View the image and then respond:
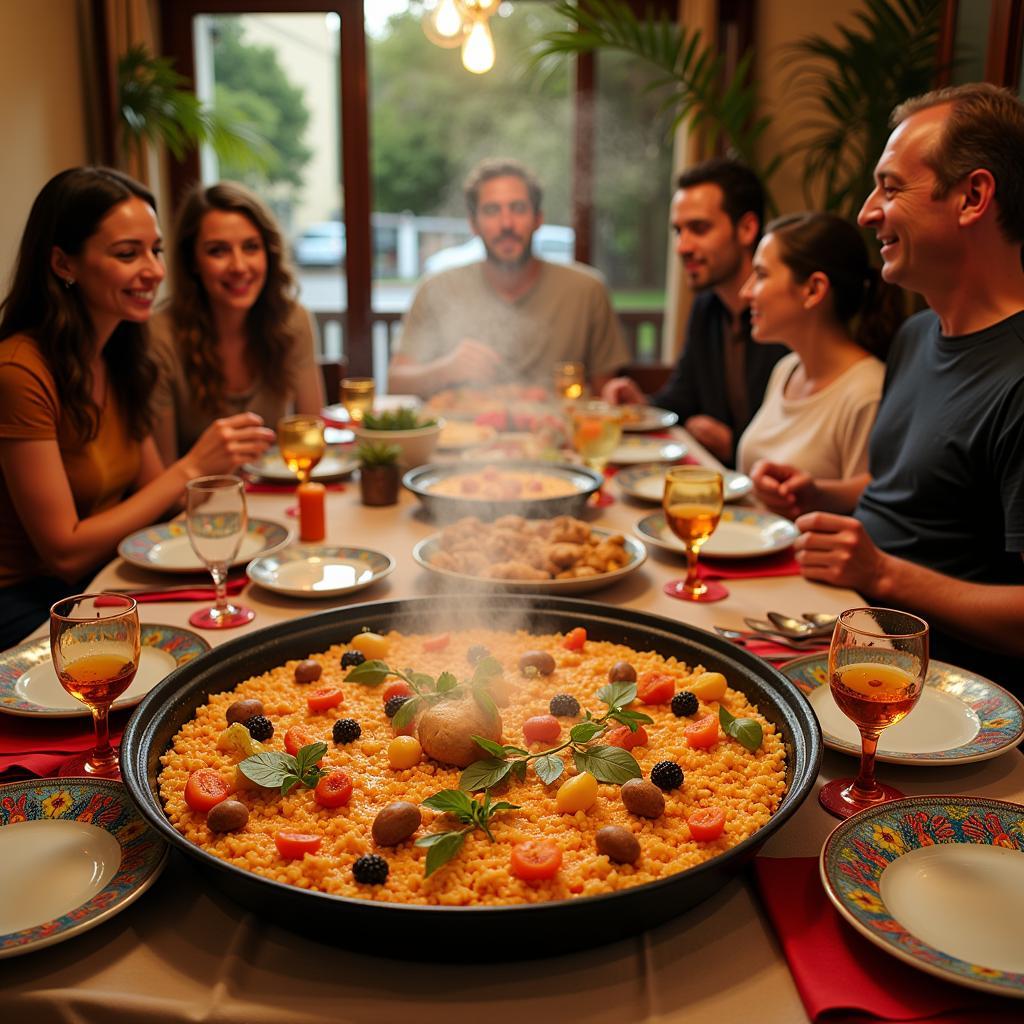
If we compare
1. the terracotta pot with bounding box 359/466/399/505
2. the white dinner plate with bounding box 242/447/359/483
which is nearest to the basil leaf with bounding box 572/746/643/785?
the terracotta pot with bounding box 359/466/399/505

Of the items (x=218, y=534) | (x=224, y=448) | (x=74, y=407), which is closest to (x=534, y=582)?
(x=218, y=534)

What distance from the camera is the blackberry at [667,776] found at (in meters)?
1.09

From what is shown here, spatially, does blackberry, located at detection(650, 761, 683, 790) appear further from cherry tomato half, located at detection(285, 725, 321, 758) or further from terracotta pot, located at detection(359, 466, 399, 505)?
terracotta pot, located at detection(359, 466, 399, 505)

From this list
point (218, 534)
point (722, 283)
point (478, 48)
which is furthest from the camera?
point (722, 283)

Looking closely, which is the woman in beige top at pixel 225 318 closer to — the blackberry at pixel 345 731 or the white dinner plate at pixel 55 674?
the white dinner plate at pixel 55 674

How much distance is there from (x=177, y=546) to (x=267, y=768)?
1011 millimetres

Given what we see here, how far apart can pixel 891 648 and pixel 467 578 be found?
820 mm

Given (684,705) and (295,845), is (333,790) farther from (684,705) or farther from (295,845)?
(684,705)

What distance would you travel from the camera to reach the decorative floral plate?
858 millimetres

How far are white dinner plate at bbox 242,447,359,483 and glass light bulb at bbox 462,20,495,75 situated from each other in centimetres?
132

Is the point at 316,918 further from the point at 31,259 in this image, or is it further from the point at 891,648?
the point at 31,259

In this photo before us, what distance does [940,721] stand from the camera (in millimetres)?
1263

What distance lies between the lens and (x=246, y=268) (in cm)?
325

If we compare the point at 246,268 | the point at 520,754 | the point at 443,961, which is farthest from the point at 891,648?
the point at 246,268
